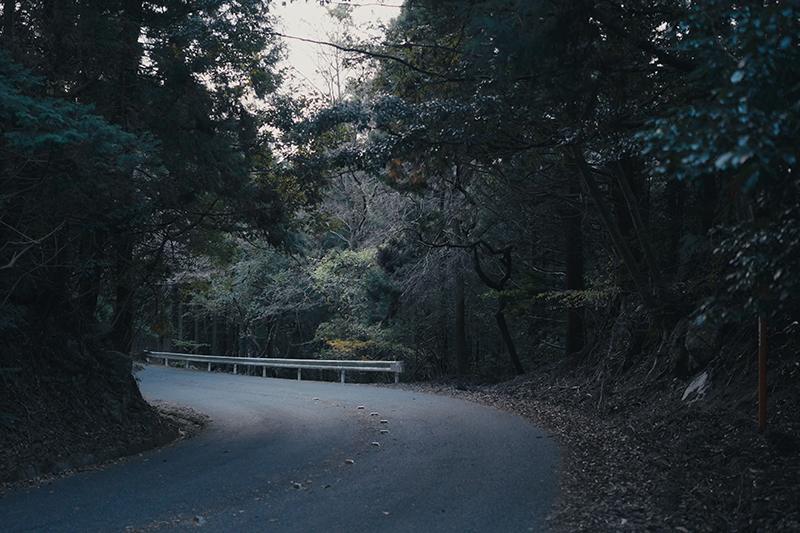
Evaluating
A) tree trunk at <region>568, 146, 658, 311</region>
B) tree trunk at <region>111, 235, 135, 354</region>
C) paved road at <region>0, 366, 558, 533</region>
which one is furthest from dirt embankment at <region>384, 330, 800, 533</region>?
tree trunk at <region>111, 235, 135, 354</region>

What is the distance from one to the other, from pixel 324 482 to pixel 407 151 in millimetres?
5867

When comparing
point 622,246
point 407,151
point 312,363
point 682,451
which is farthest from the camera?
point 312,363

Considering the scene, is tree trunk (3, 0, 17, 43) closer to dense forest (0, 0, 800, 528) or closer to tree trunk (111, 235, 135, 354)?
dense forest (0, 0, 800, 528)

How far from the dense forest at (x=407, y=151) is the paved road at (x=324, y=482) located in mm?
2055

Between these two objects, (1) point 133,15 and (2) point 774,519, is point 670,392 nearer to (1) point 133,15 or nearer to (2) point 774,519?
(2) point 774,519

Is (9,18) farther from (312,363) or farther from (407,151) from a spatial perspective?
(312,363)

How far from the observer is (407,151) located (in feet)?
36.3

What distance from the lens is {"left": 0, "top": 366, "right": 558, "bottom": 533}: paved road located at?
5.97 m

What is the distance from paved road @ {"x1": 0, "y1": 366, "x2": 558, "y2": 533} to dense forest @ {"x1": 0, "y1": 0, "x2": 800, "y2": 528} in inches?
80.9

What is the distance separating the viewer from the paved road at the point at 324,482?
235 inches

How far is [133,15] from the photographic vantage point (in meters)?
10.4

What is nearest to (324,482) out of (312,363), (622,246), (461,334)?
(622,246)

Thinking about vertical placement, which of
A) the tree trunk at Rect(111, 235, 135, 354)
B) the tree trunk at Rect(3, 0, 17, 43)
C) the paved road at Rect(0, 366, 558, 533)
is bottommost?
the paved road at Rect(0, 366, 558, 533)

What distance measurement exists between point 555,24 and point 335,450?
650cm
